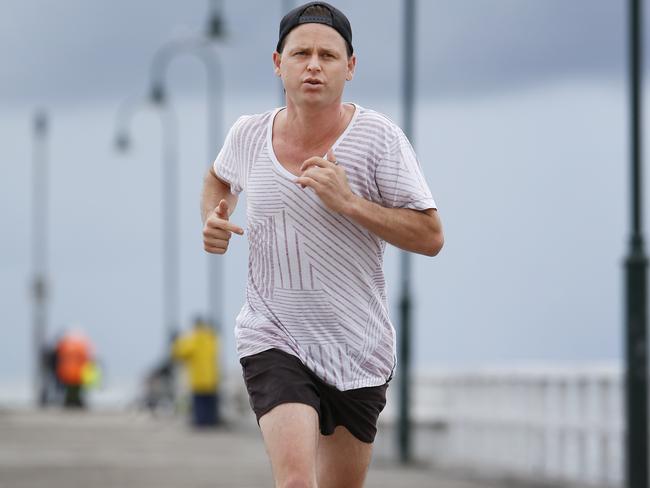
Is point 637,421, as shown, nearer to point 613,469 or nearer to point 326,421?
point 613,469

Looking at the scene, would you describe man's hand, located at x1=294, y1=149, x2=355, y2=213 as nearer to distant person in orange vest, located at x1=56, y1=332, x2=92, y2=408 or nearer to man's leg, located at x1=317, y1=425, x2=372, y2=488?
man's leg, located at x1=317, y1=425, x2=372, y2=488

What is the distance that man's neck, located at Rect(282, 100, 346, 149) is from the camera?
603 centimetres

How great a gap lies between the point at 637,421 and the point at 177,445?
490 inches

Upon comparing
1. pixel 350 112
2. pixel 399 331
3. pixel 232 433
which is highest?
pixel 350 112

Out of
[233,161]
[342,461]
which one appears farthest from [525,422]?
A: [233,161]

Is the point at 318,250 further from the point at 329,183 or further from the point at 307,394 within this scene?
the point at 307,394

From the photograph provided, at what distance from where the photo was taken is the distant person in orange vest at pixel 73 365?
41375 mm

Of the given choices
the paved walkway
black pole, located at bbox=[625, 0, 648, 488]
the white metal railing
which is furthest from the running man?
the white metal railing

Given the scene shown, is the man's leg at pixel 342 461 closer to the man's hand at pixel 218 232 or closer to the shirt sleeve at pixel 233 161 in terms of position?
the man's hand at pixel 218 232

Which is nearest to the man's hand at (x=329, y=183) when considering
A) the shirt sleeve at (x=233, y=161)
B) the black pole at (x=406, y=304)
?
the shirt sleeve at (x=233, y=161)

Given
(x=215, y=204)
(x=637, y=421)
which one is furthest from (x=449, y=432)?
(x=215, y=204)

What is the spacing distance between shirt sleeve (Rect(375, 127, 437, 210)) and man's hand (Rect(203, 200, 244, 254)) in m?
0.49

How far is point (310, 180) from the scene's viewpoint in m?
5.77

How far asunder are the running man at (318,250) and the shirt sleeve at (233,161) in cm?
6
